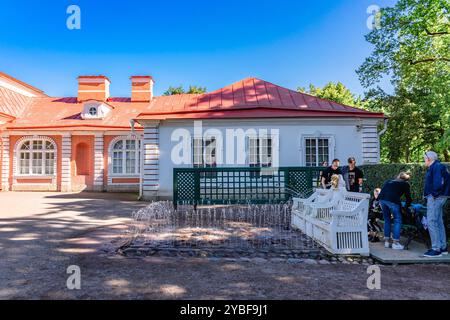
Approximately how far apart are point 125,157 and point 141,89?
5.61 metres

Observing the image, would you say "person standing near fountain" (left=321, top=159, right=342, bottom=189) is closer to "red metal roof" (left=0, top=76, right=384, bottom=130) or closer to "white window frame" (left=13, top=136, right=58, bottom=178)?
"red metal roof" (left=0, top=76, right=384, bottom=130)

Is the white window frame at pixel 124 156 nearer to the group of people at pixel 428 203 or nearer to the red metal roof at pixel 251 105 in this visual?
the red metal roof at pixel 251 105

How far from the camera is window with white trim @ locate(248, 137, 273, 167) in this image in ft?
43.6

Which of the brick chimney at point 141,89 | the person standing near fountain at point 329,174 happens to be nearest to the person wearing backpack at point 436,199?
the person standing near fountain at point 329,174

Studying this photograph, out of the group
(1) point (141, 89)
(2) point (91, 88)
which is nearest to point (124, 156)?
(1) point (141, 89)

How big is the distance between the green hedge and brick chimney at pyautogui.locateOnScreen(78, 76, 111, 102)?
59.1ft

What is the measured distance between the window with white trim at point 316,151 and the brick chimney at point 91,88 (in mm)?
14937

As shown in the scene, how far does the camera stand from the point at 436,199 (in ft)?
16.5

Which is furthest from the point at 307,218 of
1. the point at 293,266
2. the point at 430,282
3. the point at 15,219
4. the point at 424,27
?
the point at 424,27

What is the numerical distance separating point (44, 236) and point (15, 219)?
2794 millimetres

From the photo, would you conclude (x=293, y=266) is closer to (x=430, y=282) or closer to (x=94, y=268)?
(x=430, y=282)

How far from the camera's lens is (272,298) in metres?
3.40

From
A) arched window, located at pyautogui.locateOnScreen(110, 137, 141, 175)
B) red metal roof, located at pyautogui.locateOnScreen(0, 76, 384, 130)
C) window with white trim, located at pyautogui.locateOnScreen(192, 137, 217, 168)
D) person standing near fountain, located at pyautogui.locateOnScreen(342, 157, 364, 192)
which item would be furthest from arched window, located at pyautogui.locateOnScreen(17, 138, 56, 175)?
person standing near fountain, located at pyautogui.locateOnScreen(342, 157, 364, 192)
